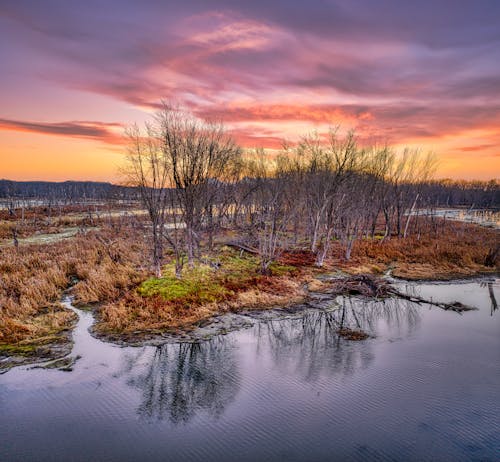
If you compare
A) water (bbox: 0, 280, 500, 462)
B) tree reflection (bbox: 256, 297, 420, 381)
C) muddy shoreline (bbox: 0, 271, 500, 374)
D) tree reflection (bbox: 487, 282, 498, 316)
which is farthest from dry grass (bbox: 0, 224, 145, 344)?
tree reflection (bbox: 487, 282, 498, 316)

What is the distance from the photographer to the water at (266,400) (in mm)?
7887

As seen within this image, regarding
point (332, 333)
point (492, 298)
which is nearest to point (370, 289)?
point (332, 333)

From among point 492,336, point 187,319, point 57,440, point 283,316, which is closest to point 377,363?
point 283,316

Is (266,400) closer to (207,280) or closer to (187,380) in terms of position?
(187,380)

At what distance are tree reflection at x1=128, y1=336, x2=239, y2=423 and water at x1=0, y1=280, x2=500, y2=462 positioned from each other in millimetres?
43

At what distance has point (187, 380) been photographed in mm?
10648

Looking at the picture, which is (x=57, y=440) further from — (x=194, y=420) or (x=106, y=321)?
(x=106, y=321)

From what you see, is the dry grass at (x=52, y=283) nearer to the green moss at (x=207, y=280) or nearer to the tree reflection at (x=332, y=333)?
the green moss at (x=207, y=280)

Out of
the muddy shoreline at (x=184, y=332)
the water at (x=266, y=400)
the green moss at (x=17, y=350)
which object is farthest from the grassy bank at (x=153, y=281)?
the water at (x=266, y=400)

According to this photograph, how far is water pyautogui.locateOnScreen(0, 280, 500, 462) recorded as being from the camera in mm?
7887

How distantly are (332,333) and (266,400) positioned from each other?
5534mm

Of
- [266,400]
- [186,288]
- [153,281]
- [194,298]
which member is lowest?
[266,400]

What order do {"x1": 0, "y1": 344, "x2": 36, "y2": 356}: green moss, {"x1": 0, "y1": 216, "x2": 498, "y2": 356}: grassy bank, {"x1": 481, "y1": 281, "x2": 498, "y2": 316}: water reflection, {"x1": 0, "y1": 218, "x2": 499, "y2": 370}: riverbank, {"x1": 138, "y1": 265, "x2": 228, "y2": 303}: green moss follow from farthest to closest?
{"x1": 481, "y1": 281, "x2": 498, "y2": 316}: water reflection < {"x1": 138, "y1": 265, "x2": 228, "y2": 303}: green moss < {"x1": 0, "y1": 216, "x2": 498, "y2": 356}: grassy bank < {"x1": 0, "y1": 218, "x2": 499, "y2": 370}: riverbank < {"x1": 0, "y1": 344, "x2": 36, "y2": 356}: green moss

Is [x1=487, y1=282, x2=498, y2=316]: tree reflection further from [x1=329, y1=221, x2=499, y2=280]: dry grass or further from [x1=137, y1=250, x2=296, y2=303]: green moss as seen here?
[x1=137, y1=250, x2=296, y2=303]: green moss
